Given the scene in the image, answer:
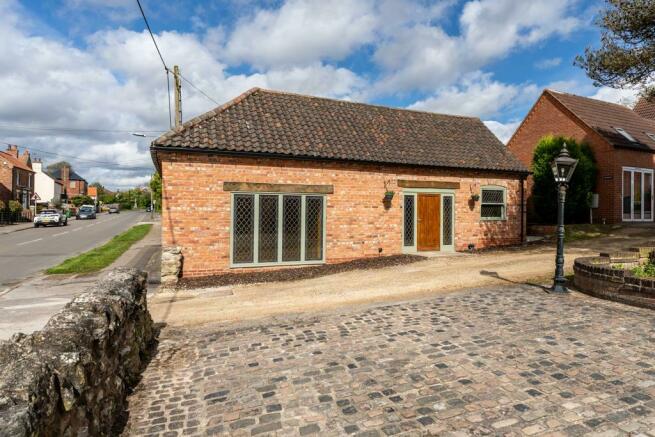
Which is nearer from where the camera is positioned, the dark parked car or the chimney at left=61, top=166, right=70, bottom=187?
the dark parked car

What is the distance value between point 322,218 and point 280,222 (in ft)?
4.69

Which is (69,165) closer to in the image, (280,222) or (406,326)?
(280,222)

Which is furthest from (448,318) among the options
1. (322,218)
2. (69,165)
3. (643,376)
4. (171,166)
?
(69,165)

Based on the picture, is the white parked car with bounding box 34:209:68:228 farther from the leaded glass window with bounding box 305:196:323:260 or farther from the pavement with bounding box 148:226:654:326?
the leaded glass window with bounding box 305:196:323:260

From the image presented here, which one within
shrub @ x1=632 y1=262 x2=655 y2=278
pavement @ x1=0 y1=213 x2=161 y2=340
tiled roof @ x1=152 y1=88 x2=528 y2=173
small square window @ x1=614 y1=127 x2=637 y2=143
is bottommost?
pavement @ x1=0 y1=213 x2=161 y2=340

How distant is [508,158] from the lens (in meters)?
16.0

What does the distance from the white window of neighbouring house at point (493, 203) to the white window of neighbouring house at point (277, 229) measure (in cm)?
717

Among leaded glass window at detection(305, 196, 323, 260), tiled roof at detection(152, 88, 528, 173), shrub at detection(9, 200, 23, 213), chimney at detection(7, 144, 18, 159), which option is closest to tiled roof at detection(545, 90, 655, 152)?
tiled roof at detection(152, 88, 528, 173)

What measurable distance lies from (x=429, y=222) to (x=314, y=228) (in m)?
4.80

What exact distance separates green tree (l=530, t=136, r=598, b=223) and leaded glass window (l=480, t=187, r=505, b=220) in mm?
5728

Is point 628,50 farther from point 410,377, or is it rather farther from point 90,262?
point 90,262

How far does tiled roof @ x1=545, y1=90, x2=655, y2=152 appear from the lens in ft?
64.9

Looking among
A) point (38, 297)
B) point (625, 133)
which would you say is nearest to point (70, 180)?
point (38, 297)

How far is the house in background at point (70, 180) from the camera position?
88500 mm
